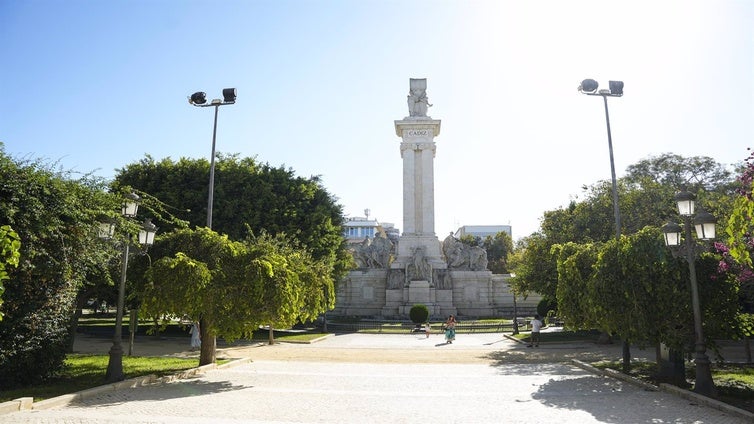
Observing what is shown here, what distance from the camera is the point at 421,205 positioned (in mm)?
45344

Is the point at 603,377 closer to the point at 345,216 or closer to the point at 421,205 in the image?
the point at 345,216

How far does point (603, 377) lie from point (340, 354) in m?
10.1

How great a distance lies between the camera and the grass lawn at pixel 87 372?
1103cm

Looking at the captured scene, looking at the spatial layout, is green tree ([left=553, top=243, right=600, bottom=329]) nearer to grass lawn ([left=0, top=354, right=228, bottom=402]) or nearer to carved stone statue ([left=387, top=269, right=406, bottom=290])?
grass lawn ([left=0, top=354, right=228, bottom=402])

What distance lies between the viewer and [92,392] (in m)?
11.0

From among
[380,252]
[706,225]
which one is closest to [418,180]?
[380,252]

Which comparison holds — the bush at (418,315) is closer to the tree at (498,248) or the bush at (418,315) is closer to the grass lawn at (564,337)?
the grass lawn at (564,337)

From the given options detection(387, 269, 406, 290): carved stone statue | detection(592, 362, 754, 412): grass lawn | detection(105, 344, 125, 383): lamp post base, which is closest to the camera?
detection(592, 362, 754, 412): grass lawn

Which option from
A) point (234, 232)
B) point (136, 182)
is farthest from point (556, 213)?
point (136, 182)

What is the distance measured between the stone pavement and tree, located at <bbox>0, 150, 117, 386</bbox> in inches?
91.6

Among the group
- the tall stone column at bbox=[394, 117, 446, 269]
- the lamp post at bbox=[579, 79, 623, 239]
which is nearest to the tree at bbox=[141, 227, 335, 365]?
the lamp post at bbox=[579, 79, 623, 239]

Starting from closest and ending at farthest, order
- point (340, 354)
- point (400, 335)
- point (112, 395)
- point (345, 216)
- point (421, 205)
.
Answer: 1. point (112, 395)
2. point (340, 354)
3. point (400, 335)
4. point (345, 216)
5. point (421, 205)

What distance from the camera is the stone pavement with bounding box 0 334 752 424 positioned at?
923cm

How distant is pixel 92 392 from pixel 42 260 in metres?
3.33
